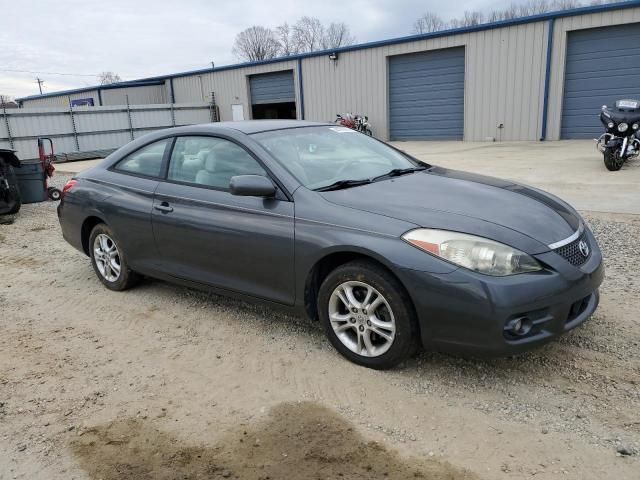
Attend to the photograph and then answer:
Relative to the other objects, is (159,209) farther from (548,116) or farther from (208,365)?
(548,116)

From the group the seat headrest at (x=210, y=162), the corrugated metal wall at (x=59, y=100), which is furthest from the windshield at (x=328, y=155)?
the corrugated metal wall at (x=59, y=100)

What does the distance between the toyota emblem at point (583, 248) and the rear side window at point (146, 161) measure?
10.7 feet

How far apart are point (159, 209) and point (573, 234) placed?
3.07 metres

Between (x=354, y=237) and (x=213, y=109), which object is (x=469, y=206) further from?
(x=213, y=109)

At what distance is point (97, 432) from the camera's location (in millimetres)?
2846

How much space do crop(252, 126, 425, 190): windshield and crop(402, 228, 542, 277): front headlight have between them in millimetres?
994

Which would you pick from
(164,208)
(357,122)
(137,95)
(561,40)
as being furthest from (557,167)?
(137,95)

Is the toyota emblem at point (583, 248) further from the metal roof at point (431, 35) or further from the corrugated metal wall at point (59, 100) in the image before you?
the corrugated metal wall at point (59, 100)

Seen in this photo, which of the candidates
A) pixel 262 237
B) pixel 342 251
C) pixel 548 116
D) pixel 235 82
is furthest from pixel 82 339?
pixel 235 82

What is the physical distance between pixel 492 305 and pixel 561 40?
1718cm

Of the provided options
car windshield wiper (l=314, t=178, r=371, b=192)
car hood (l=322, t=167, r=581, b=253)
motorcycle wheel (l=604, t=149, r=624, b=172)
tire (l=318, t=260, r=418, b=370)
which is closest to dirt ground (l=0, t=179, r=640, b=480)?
tire (l=318, t=260, r=418, b=370)

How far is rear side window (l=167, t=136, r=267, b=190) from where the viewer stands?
12.8 ft

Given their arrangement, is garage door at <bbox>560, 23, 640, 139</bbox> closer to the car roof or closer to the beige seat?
the car roof

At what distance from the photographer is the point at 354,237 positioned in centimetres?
318
